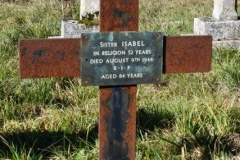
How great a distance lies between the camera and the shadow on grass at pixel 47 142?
3.73m

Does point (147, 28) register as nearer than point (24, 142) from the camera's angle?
No

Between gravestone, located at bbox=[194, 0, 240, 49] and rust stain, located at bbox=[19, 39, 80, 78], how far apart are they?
479 cm

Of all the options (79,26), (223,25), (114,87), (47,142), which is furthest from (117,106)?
(223,25)

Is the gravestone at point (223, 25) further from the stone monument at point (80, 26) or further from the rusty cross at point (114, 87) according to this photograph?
the rusty cross at point (114, 87)

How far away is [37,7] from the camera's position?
9430 millimetres

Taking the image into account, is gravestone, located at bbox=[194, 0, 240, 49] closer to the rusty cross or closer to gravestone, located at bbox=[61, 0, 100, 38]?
gravestone, located at bbox=[61, 0, 100, 38]

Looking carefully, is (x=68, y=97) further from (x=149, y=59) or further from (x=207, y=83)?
(x=149, y=59)

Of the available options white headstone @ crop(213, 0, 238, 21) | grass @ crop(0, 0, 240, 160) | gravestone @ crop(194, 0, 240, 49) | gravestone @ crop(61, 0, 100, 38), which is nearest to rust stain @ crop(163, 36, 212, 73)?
grass @ crop(0, 0, 240, 160)

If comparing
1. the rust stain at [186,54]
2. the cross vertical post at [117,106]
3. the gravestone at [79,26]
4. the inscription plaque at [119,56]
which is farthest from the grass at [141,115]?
the gravestone at [79,26]

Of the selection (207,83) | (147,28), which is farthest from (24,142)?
(147,28)

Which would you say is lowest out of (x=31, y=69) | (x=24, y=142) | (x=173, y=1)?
(x=24, y=142)

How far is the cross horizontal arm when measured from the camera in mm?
2824

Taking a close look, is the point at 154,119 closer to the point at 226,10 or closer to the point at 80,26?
the point at 80,26

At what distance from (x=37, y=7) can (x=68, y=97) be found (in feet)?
15.5
